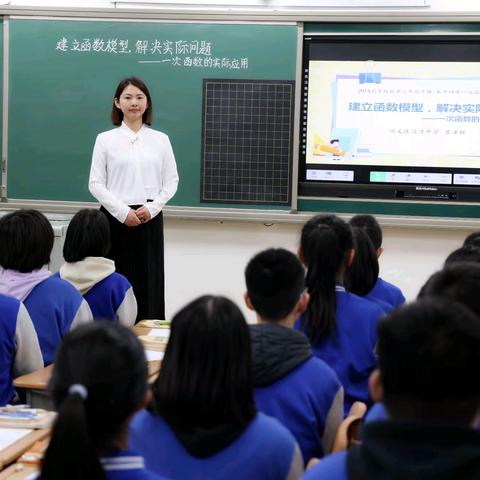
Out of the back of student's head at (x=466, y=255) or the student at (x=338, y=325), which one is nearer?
the student at (x=338, y=325)

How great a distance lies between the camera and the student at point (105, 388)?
3.63ft

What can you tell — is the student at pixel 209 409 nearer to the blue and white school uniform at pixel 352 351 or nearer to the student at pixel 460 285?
the student at pixel 460 285

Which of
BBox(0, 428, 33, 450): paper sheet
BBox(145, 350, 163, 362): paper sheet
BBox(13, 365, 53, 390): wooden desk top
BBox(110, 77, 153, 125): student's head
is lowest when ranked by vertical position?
BBox(0, 428, 33, 450): paper sheet

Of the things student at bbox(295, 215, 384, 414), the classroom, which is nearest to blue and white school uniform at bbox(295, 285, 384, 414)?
student at bbox(295, 215, 384, 414)

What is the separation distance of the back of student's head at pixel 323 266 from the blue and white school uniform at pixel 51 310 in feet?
2.68

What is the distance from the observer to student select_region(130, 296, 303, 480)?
1329 millimetres

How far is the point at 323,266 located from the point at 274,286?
47cm

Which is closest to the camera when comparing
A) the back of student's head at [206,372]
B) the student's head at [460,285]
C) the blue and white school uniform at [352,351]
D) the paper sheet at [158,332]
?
the back of student's head at [206,372]

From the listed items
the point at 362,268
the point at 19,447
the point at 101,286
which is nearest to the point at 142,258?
the point at 101,286

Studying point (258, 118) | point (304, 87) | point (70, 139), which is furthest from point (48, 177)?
point (304, 87)

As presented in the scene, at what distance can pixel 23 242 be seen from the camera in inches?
103

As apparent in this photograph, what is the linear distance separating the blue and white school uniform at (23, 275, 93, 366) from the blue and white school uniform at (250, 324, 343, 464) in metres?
1.08

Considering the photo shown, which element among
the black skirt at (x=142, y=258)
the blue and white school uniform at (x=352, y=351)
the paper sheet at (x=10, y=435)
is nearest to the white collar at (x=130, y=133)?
the black skirt at (x=142, y=258)

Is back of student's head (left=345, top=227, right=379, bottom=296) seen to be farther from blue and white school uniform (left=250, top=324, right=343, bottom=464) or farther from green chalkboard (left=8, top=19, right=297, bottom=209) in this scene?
green chalkboard (left=8, top=19, right=297, bottom=209)
